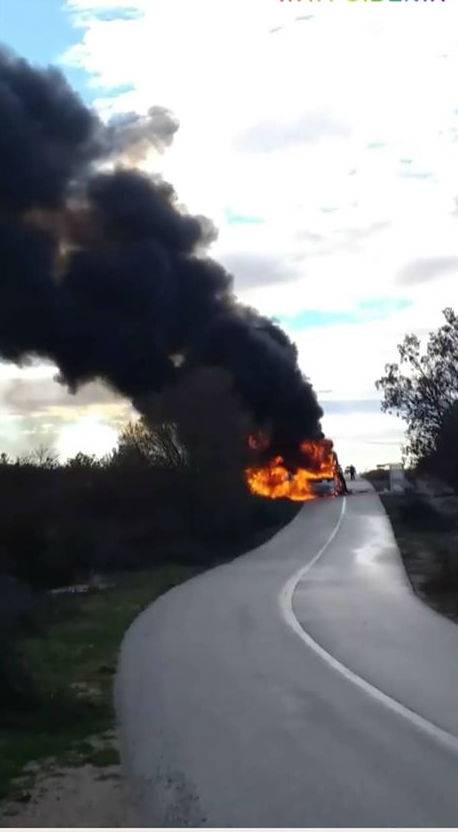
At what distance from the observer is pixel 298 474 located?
205 feet

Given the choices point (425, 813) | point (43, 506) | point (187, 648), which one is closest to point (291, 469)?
point (43, 506)

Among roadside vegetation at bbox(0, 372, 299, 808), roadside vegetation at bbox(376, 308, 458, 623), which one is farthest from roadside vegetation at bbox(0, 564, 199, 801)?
roadside vegetation at bbox(376, 308, 458, 623)

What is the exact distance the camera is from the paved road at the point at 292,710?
317 inches

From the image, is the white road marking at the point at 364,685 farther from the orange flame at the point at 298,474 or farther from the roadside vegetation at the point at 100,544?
the orange flame at the point at 298,474

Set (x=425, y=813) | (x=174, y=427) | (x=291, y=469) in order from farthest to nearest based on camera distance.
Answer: (x=291, y=469) < (x=174, y=427) < (x=425, y=813)

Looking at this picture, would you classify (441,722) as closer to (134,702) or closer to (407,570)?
(134,702)

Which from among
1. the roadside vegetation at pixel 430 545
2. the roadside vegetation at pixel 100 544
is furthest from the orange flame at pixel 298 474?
the roadside vegetation at pixel 430 545

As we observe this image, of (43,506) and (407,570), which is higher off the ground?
(43,506)

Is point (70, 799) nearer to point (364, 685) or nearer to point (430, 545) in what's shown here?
point (364, 685)

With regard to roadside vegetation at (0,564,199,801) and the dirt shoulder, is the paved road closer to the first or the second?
the dirt shoulder

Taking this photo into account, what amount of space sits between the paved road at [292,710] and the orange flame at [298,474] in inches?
1242

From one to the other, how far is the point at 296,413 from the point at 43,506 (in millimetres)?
24554

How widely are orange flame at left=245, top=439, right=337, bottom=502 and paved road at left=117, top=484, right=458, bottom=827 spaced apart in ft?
104

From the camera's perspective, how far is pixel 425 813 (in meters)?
7.69
